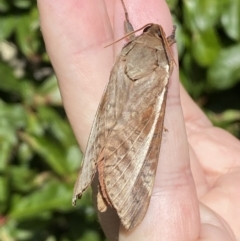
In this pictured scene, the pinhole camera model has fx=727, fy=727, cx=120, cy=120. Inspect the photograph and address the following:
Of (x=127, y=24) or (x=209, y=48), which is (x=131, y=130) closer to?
(x=127, y=24)

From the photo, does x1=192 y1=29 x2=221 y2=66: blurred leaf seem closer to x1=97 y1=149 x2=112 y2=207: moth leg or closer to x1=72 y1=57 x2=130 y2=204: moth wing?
x1=72 y1=57 x2=130 y2=204: moth wing

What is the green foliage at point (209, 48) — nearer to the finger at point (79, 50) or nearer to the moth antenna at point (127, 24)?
the moth antenna at point (127, 24)

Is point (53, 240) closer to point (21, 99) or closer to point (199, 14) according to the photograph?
point (21, 99)

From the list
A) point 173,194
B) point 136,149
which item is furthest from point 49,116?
point 173,194

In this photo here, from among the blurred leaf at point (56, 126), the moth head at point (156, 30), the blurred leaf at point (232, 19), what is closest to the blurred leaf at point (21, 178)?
the blurred leaf at point (56, 126)

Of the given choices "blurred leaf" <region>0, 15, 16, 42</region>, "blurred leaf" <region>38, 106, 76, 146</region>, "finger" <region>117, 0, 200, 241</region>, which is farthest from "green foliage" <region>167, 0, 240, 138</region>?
"blurred leaf" <region>0, 15, 16, 42</region>

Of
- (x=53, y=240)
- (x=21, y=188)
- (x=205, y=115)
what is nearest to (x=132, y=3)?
(x=205, y=115)
